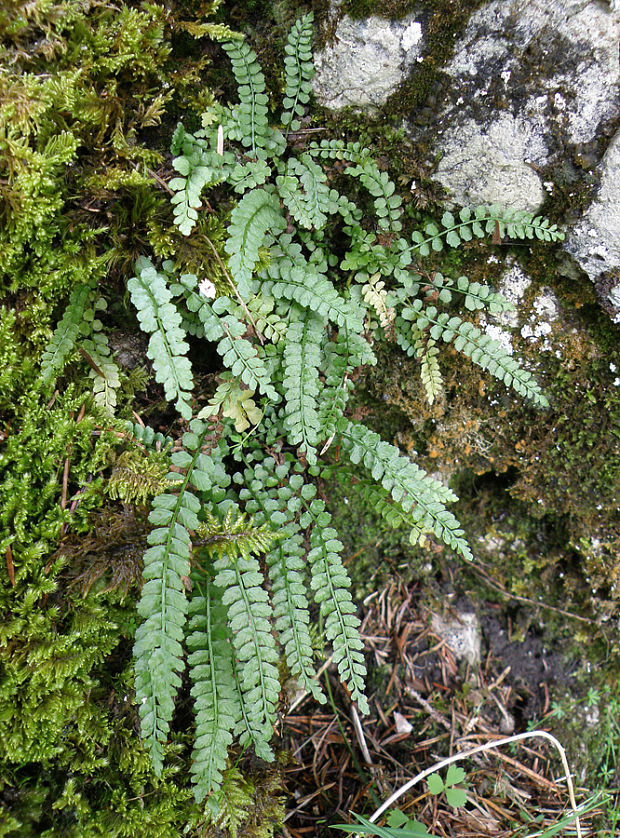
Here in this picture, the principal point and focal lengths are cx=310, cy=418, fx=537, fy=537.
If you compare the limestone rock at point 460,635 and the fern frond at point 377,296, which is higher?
the fern frond at point 377,296

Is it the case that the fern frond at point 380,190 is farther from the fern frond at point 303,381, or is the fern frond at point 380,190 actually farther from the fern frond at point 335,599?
the fern frond at point 335,599

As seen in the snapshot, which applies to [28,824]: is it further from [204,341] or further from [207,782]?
[204,341]

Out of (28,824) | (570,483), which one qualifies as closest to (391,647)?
(570,483)

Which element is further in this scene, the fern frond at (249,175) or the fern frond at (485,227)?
the fern frond at (485,227)

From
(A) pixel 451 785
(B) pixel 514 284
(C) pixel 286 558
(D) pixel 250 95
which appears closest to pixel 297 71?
(D) pixel 250 95

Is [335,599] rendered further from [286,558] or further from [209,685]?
[209,685]

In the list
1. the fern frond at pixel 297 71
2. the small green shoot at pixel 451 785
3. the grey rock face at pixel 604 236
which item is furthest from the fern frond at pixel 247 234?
the small green shoot at pixel 451 785
